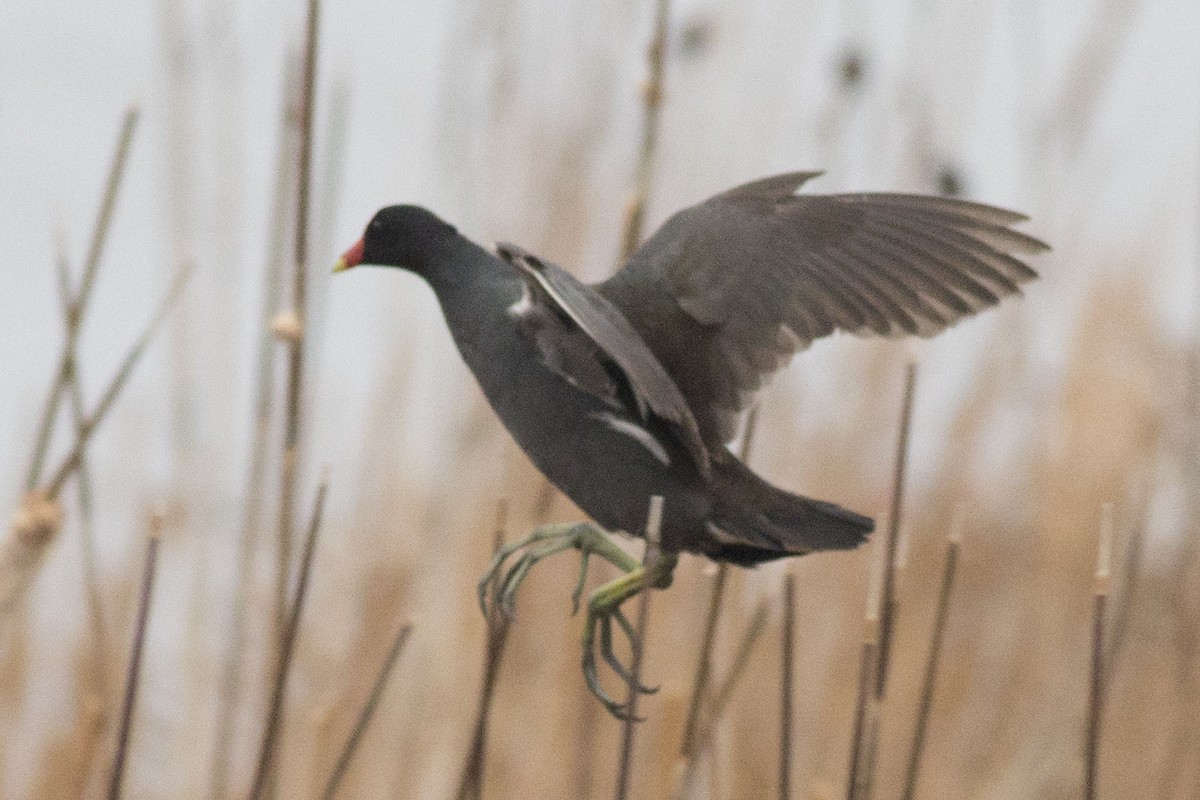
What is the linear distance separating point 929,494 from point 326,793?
1009mm

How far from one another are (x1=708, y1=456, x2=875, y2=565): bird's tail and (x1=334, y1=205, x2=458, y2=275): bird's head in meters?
0.17

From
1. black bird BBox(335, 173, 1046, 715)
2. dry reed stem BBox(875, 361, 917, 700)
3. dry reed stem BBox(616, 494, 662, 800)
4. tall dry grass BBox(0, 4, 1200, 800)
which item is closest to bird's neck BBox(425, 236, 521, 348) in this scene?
black bird BBox(335, 173, 1046, 715)

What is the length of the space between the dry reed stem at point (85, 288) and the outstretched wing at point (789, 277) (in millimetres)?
282

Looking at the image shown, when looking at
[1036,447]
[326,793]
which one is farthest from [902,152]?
[326,793]

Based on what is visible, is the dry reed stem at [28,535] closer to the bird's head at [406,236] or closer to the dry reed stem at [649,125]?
the bird's head at [406,236]

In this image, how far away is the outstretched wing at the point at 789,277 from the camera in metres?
0.75

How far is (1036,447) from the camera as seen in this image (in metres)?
1.73

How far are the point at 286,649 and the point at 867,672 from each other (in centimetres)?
31

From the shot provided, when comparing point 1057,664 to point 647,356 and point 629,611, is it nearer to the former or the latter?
point 629,611

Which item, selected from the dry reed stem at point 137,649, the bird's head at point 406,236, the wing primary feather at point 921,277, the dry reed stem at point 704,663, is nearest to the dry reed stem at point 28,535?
the dry reed stem at point 137,649

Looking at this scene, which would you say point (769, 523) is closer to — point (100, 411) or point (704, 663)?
point (704, 663)

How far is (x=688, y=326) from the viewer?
762 millimetres

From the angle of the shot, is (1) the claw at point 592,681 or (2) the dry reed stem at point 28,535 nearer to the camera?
(1) the claw at point 592,681

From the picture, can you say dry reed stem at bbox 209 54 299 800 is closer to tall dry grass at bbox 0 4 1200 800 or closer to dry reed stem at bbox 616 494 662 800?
tall dry grass at bbox 0 4 1200 800
